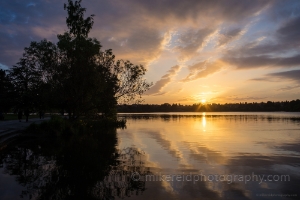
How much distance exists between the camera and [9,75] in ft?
174

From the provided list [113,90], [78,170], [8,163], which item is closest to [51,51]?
[113,90]

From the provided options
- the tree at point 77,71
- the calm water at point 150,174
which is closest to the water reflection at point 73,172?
the calm water at point 150,174

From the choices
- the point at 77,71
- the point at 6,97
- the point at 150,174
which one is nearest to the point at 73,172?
the point at 150,174

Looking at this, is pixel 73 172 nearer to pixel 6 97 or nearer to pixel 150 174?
pixel 150 174

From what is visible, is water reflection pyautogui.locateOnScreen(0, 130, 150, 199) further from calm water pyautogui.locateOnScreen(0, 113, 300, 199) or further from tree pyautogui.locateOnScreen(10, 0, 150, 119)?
tree pyautogui.locateOnScreen(10, 0, 150, 119)

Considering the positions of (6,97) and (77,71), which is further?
(6,97)

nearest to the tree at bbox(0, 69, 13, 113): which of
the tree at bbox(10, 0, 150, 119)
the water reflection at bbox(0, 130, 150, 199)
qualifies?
the tree at bbox(10, 0, 150, 119)

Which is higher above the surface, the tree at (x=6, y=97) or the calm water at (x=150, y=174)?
the tree at (x=6, y=97)

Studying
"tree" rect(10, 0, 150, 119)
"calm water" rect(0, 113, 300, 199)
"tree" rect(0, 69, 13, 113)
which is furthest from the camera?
"tree" rect(0, 69, 13, 113)

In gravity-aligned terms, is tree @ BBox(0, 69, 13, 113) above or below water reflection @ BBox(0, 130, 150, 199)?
above

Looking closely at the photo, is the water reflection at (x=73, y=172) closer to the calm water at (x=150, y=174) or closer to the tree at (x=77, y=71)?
the calm water at (x=150, y=174)

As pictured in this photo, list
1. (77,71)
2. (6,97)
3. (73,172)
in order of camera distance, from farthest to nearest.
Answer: (6,97), (77,71), (73,172)

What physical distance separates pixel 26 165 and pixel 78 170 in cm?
354

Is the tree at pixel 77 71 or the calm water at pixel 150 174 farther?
the tree at pixel 77 71
